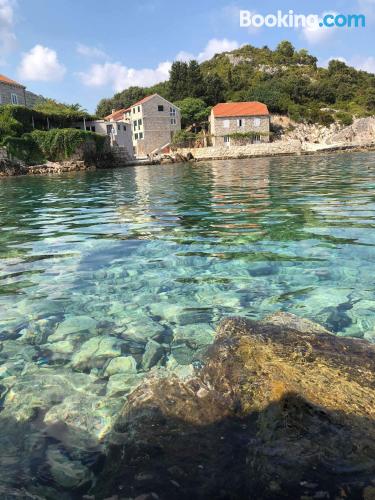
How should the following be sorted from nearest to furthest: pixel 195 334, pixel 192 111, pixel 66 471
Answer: pixel 66 471, pixel 195 334, pixel 192 111

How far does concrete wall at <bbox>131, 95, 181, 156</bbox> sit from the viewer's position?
2341 inches

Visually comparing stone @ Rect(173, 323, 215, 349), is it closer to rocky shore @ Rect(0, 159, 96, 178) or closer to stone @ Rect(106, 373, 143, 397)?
stone @ Rect(106, 373, 143, 397)

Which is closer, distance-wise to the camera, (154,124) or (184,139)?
(184,139)

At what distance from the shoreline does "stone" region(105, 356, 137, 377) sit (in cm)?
3744

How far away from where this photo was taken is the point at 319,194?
1303 cm

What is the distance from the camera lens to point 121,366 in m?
3.39

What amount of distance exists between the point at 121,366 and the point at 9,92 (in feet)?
161

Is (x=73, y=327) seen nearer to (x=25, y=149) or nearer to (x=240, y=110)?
(x=25, y=149)

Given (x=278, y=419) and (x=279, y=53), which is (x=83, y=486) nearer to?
(x=278, y=419)

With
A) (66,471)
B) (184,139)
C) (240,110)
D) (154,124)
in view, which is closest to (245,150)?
(240,110)

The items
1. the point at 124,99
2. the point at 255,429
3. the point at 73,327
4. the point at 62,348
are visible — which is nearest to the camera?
the point at 255,429

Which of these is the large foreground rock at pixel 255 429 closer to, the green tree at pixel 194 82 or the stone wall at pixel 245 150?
the stone wall at pixel 245 150

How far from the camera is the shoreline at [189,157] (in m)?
37.6

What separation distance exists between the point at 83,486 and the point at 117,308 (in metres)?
2.57
